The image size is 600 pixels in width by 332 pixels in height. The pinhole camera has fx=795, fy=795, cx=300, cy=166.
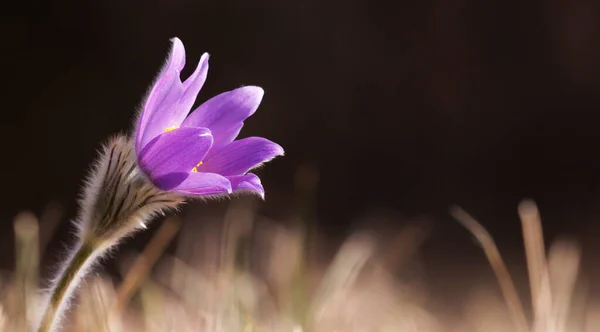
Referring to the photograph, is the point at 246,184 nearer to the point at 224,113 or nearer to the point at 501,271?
the point at 224,113

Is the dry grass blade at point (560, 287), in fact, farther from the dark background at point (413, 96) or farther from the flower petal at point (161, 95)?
the dark background at point (413, 96)

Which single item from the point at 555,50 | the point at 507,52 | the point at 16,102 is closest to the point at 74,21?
the point at 16,102

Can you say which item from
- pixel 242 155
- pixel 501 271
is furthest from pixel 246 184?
pixel 501 271

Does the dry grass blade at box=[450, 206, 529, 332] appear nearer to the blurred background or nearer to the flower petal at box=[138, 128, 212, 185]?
the flower petal at box=[138, 128, 212, 185]

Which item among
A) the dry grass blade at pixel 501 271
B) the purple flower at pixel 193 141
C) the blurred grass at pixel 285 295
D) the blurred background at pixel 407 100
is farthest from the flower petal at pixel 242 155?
the blurred background at pixel 407 100

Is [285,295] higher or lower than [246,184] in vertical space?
lower

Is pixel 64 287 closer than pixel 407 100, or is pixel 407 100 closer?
pixel 64 287

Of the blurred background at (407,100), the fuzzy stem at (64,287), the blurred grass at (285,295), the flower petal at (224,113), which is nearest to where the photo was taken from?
the fuzzy stem at (64,287)
